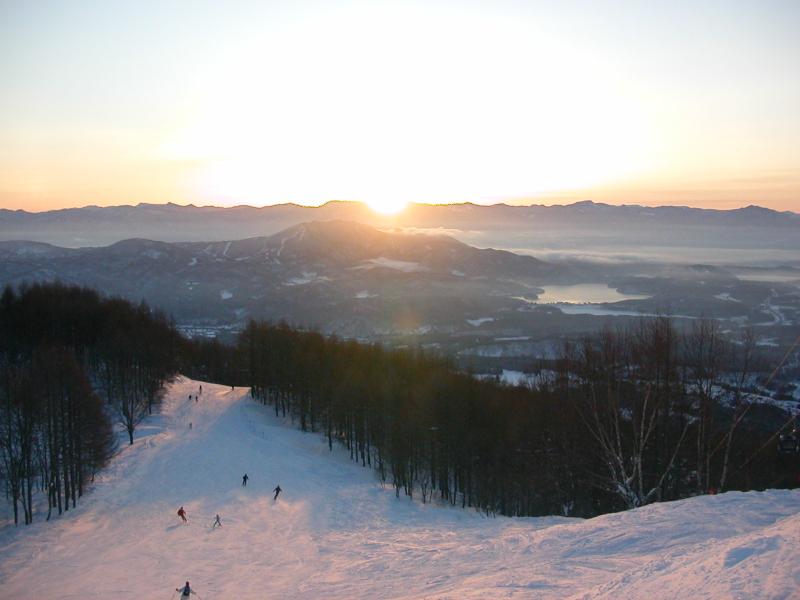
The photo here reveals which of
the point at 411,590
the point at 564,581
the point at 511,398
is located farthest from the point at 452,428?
the point at 564,581

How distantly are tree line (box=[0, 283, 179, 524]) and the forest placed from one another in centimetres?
15

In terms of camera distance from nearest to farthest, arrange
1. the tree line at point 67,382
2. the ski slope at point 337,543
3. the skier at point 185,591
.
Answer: the ski slope at point 337,543 < the skier at point 185,591 < the tree line at point 67,382

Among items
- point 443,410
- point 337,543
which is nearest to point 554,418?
point 443,410

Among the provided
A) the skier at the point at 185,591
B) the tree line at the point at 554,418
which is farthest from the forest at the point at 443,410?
the skier at the point at 185,591

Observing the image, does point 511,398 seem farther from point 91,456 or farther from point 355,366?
Answer: point 91,456

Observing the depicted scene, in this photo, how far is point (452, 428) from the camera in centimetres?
4334

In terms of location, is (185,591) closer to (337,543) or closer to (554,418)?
(337,543)

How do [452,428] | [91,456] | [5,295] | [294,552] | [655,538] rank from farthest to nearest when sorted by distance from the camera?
[5,295] < [452,428] < [91,456] < [294,552] < [655,538]

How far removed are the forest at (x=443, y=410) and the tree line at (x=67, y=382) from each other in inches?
6.0

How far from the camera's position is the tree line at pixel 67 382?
35.2 meters

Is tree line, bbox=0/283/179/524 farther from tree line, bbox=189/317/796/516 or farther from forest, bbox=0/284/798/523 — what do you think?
tree line, bbox=189/317/796/516

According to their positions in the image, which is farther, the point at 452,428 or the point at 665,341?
the point at 452,428

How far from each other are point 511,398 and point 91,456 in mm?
33206

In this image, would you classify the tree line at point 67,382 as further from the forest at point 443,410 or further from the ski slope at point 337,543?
the ski slope at point 337,543
